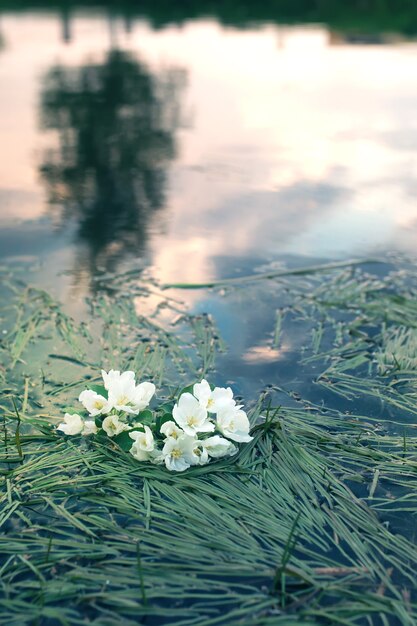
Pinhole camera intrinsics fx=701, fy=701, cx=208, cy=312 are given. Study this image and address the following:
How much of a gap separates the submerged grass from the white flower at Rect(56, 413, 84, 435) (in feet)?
0.16

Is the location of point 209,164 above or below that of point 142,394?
below

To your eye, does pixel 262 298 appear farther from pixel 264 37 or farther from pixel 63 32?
pixel 63 32

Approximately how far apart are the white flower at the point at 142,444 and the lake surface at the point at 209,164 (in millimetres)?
529

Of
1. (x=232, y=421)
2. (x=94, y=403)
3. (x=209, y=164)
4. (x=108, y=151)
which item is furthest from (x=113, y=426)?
(x=108, y=151)

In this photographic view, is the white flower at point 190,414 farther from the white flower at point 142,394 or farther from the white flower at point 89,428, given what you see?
the white flower at point 89,428

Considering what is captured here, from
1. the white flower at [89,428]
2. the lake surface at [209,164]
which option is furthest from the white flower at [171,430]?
the lake surface at [209,164]

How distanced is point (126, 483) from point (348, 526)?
0.55 meters

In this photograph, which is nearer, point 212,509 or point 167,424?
point 212,509

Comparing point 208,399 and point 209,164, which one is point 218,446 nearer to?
point 208,399

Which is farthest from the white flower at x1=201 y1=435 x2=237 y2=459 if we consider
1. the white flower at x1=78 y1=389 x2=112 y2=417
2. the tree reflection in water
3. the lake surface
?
the tree reflection in water

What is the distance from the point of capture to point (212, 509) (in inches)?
65.1

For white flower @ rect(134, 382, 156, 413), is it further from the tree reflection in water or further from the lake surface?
the tree reflection in water

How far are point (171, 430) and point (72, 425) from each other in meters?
0.28

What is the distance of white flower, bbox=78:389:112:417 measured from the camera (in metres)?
1.84
